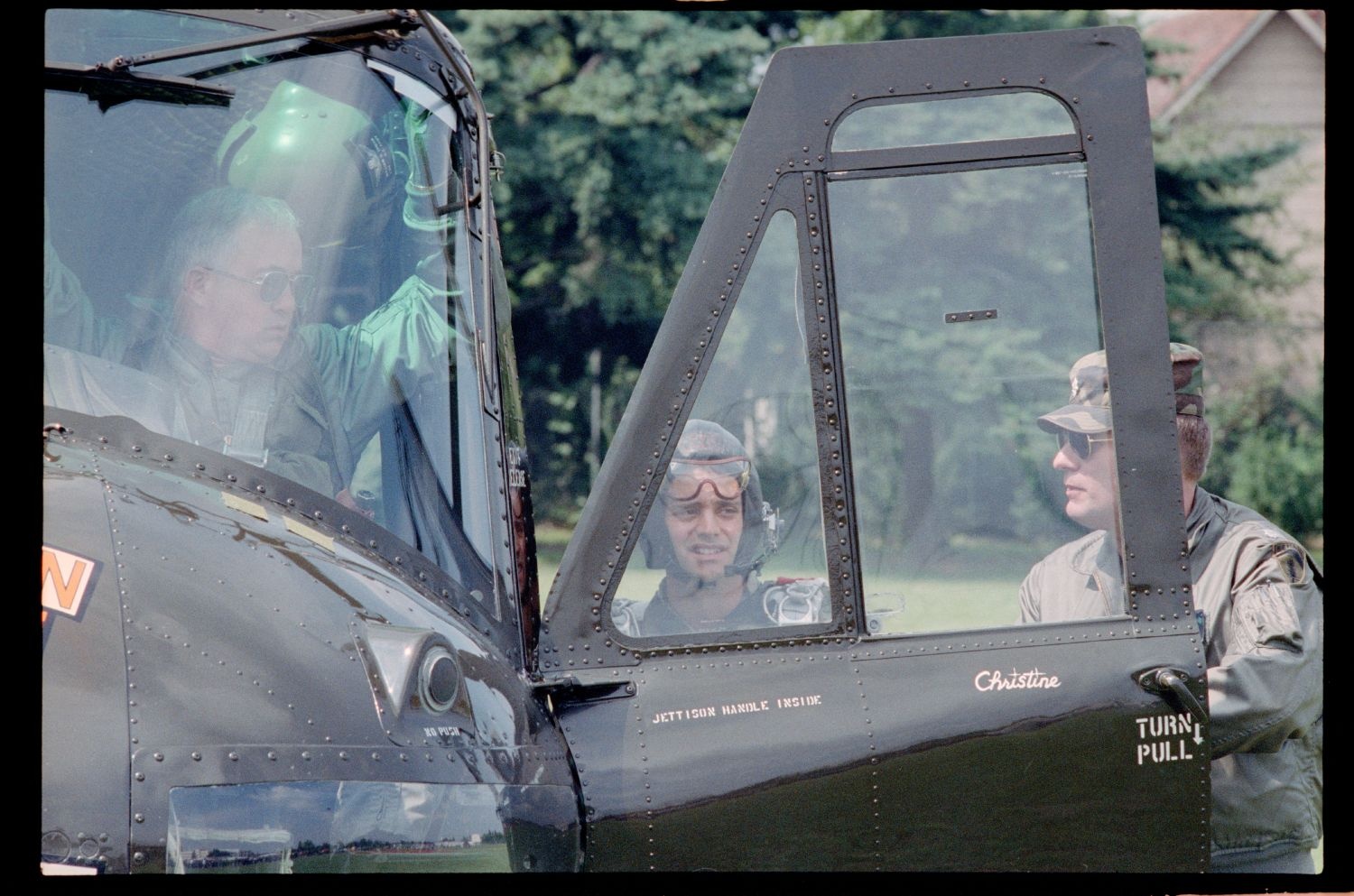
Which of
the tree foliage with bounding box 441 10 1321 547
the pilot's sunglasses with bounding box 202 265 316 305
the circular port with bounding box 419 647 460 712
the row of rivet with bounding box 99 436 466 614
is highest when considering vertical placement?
the tree foliage with bounding box 441 10 1321 547

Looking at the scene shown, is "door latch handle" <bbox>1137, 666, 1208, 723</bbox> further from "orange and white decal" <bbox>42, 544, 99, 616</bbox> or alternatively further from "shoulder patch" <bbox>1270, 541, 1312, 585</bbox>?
"orange and white decal" <bbox>42, 544, 99, 616</bbox>

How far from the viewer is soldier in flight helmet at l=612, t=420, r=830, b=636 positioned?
10.1 feet

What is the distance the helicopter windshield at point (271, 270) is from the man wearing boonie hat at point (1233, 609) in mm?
1351

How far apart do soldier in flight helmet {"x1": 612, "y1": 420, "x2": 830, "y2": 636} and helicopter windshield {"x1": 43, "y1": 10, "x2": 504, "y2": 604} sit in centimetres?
39

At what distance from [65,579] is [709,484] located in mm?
1375

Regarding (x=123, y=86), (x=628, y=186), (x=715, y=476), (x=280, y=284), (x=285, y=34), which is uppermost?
(x=628, y=186)

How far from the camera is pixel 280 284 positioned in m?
2.90

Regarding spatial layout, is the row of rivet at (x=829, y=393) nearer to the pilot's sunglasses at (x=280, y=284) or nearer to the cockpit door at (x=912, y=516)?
the cockpit door at (x=912, y=516)

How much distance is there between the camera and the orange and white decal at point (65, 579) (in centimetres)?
233

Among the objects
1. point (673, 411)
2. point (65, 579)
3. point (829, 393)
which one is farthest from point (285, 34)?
point (829, 393)

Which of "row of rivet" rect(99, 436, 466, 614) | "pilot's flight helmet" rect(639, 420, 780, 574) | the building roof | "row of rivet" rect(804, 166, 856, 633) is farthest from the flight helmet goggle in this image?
the building roof

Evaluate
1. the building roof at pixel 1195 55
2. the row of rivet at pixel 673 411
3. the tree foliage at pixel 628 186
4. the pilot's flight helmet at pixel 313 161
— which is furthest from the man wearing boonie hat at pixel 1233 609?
the building roof at pixel 1195 55

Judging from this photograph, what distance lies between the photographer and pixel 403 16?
10.4ft

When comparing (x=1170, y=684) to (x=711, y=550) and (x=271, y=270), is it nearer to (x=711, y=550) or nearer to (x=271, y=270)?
(x=711, y=550)
